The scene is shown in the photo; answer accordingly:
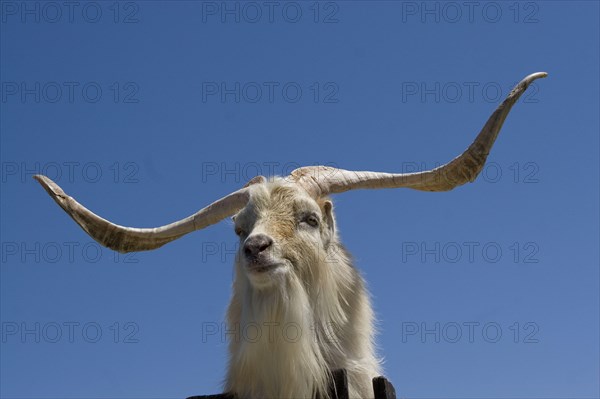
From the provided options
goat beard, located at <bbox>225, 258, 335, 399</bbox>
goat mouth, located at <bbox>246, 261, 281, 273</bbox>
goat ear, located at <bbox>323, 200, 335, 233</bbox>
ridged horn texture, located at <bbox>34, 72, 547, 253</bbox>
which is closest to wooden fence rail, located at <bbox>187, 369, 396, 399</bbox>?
goat beard, located at <bbox>225, 258, 335, 399</bbox>

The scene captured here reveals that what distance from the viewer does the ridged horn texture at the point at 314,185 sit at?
25.7 feet

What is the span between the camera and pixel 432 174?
805 cm

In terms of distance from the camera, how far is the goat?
6.88m

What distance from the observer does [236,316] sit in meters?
7.64

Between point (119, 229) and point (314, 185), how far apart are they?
196 cm

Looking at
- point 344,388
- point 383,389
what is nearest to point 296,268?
point 344,388

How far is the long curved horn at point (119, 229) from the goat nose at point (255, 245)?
142 cm

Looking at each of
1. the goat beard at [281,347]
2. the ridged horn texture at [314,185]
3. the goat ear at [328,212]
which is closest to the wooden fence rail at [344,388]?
the goat beard at [281,347]

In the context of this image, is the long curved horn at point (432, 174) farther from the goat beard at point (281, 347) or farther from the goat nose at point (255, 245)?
the goat beard at point (281, 347)

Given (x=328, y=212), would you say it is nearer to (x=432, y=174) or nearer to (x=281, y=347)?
(x=432, y=174)

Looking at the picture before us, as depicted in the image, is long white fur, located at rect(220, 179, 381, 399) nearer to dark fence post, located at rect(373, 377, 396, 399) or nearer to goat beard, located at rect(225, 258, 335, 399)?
goat beard, located at rect(225, 258, 335, 399)

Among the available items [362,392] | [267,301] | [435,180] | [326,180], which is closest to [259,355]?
[267,301]

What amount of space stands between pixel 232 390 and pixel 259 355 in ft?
1.48

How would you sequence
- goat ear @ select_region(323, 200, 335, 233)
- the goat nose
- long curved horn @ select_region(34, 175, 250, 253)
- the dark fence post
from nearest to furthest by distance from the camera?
the dark fence post → the goat nose → goat ear @ select_region(323, 200, 335, 233) → long curved horn @ select_region(34, 175, 250, 253)
